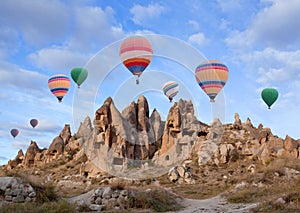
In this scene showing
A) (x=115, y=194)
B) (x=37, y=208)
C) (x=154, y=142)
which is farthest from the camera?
(x=154, y=142)

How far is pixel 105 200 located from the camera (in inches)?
594

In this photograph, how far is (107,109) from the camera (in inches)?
2314

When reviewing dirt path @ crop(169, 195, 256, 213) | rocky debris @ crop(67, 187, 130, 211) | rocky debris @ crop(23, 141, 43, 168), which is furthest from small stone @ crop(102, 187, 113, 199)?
rocky debris @ crop(23, 141, 43, 168)

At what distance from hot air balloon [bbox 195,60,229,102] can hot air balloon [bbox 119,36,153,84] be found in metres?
7.01

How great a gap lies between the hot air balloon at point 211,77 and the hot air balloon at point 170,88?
10249 millimetres

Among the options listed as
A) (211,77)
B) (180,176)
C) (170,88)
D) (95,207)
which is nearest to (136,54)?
(211,77)

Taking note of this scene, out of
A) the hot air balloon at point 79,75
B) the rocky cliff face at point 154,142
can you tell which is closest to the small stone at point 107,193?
the rocky cliff face at point 154,142

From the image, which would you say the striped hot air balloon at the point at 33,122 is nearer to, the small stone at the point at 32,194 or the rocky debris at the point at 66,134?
the rocky debris at the point at 66,134

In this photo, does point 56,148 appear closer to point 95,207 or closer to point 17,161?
point 17,161

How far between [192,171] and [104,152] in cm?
1823

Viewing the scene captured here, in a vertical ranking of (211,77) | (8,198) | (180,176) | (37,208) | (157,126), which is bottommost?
(37,208)

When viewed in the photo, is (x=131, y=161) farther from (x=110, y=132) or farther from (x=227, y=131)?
(x=227, y=131)

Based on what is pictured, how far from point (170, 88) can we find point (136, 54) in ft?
59.3

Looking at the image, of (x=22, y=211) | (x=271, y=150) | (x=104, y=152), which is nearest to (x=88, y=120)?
(x=104, y=152)
